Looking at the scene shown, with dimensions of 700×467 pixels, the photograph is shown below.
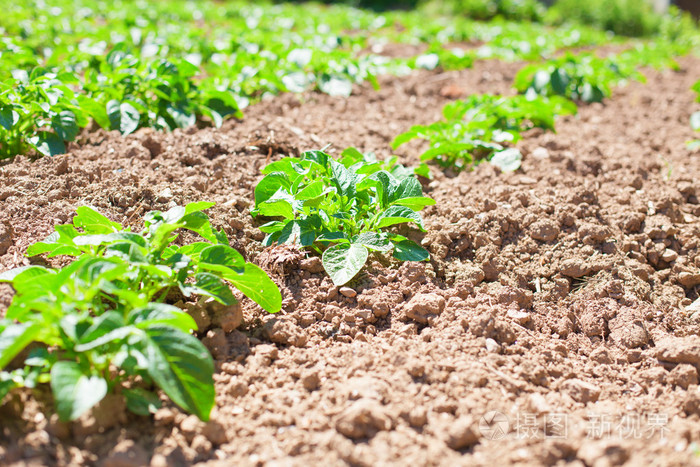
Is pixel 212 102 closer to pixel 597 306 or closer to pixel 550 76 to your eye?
pixel 597 306

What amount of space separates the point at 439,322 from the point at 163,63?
233 cm

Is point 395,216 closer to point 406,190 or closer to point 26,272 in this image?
point 406,190

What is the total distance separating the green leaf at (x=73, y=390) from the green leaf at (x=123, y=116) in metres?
1.92

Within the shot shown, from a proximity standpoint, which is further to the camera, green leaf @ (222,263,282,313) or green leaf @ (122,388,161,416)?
green leaf @ (222,263,282,313)

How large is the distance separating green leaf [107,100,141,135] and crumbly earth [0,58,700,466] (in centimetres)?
7

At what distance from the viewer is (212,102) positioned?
363 cm

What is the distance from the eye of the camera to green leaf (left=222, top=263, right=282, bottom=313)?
2061 millimetres

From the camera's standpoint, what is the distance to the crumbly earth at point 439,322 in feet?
5.47

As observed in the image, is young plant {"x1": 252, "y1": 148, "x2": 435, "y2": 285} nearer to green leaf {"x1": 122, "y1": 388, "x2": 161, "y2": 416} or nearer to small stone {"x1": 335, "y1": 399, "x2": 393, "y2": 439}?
small stone {"x1": 335, "y1": 399, "x2": 393, "y2": 439}

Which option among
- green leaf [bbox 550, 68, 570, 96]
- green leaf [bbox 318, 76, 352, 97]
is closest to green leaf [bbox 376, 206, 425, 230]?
green leaf [bbox 318, 76, 352, 97]

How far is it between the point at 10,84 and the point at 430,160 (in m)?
2.35

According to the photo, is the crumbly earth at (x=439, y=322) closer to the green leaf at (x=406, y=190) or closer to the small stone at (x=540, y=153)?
the small stone at (x=540, y=153)

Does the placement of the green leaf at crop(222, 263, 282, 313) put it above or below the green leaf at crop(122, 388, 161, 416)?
above

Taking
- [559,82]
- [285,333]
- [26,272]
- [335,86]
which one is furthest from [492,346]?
[559,82]
